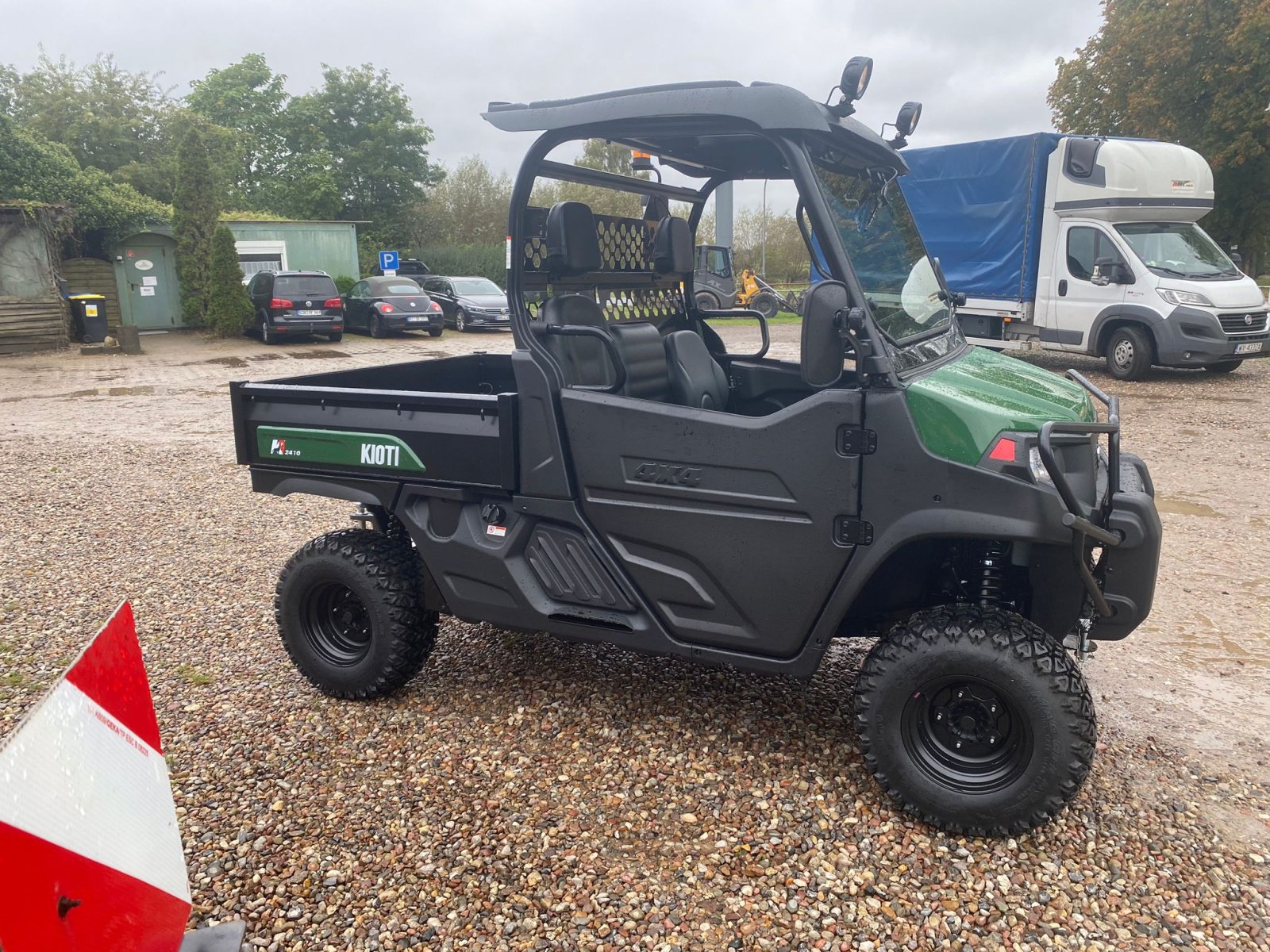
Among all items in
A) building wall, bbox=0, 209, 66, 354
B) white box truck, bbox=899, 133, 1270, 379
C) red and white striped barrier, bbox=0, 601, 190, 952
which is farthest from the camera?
building wall, bbox=0, 209, 66, 354

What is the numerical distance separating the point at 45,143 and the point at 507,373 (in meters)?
21.5

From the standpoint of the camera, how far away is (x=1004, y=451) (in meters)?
2.71

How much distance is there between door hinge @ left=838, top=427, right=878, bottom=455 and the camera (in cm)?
282

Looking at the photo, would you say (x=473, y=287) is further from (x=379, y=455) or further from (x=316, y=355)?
(x=379, y=455)

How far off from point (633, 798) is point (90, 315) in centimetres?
1982

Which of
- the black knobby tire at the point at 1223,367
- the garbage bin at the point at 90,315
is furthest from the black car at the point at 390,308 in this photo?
the black knobby tire at the point at 1223,367

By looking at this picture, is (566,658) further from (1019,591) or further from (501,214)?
(501,214)

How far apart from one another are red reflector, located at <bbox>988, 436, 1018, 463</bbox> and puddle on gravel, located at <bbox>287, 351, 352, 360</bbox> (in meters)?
15.5

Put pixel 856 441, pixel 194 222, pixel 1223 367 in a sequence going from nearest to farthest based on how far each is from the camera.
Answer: pixel 856 441
pixel 1223 367
pixel 194 222

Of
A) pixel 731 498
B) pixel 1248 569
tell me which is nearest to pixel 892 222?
pixel 731 498

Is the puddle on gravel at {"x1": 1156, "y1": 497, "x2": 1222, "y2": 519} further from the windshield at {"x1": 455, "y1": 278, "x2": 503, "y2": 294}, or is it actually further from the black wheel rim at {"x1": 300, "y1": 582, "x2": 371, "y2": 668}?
the windshield at {"x1": 455, "y1": 278, "x2": 503, "y2": 294}

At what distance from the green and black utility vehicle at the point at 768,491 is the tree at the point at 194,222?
19.5 meters

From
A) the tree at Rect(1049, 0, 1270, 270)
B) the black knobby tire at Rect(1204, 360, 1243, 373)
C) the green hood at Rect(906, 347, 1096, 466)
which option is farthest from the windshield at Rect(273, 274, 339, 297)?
the tree at Rect(1049, 0, 1270, 270)

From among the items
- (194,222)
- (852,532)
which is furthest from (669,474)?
(194,222)
